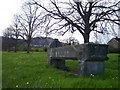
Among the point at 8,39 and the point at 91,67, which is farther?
the point at 8,39

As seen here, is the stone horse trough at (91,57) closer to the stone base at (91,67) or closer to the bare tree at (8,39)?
the stone base at (91,67)

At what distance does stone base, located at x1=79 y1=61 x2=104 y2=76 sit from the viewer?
27.1 ft

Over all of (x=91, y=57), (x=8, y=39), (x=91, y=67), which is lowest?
(x=91, y=67)

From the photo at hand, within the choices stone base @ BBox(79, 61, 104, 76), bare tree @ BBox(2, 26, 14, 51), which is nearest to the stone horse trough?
stone base @ BBox(79, 61, 104, 76)

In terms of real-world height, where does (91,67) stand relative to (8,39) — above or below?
below

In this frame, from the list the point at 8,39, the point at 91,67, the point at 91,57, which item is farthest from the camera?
the point at 8,39

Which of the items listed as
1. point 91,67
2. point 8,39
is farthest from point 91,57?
point 8,39

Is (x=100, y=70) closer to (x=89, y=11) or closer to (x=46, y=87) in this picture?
(x=46, y=87)

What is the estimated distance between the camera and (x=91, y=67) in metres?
8.34

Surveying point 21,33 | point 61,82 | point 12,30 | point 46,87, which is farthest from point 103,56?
point 12,30

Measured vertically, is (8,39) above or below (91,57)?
above

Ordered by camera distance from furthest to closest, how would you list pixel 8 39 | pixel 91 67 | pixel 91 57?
1. pixel 8 39
2. pixel 91 67
3. pixel 91 57

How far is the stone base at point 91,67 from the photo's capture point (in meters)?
8.27

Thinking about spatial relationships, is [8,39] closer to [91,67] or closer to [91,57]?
[91,67]
